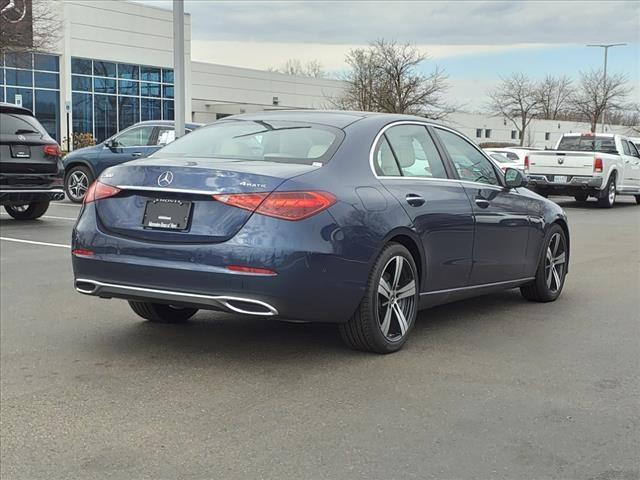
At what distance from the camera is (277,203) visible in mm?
4688

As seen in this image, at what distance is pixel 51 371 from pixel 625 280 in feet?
19.7

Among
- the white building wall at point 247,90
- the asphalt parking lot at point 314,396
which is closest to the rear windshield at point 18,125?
the asphalt parking lot at point 314,396

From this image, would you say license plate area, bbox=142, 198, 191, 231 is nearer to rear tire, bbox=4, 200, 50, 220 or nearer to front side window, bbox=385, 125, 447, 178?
front side window, bbox=385, 125, 447, 178

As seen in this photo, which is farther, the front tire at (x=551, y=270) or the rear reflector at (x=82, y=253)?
the front tire at (x=551, y=270)

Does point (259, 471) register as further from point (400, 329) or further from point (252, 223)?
point (400, 329)

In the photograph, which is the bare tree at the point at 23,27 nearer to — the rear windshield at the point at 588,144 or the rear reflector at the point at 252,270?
the rear windshield at the point at 588,144

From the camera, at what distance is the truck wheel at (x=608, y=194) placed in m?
20.3

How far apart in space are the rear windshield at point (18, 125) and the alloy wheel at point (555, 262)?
8.78 metres

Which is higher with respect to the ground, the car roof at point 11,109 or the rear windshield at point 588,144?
the car roof at point 11,109

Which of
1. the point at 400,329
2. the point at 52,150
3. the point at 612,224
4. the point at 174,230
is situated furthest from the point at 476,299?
the point at 612,224

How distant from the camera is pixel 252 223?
4.68m

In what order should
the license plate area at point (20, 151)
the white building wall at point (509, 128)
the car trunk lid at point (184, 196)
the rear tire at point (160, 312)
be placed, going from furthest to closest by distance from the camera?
the white building wall at point (509, 128) → the license plate area at point (20, 151) → the rear tire at point (160, 312) → the car trunk lid at point (184, 196)

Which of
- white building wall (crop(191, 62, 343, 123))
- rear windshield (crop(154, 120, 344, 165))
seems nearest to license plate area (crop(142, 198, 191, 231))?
rear windshield (crop(154, 120, 344, 165))

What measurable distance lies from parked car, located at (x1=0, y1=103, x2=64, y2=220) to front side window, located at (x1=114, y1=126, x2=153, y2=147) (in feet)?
12.3
